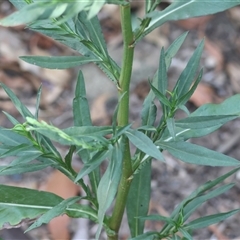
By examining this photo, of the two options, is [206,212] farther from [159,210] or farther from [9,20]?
[9,20]

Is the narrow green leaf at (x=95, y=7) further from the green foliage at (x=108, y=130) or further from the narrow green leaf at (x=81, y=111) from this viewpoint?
the narrow green leaf at (x=81, y=111)

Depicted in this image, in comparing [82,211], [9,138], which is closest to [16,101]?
[9,138]

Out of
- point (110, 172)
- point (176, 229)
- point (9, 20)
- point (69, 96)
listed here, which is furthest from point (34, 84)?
point (9, 20)

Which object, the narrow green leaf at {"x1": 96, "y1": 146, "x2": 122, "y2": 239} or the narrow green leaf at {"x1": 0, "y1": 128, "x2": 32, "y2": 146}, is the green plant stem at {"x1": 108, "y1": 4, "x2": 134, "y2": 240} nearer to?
the narrow green leaf at {"x1": 96, "y1": 146, "x2": 122, "y2": 239}

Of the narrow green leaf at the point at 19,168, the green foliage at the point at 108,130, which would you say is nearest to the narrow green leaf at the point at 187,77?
the green foliage at the point at 108,130

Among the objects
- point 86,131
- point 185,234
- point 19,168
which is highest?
point 86,131

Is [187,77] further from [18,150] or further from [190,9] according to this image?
[18,150]

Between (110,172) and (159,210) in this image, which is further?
(159,210)

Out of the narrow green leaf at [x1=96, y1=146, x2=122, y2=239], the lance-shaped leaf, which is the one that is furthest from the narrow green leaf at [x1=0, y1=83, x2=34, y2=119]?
the lance-shaped leaf
